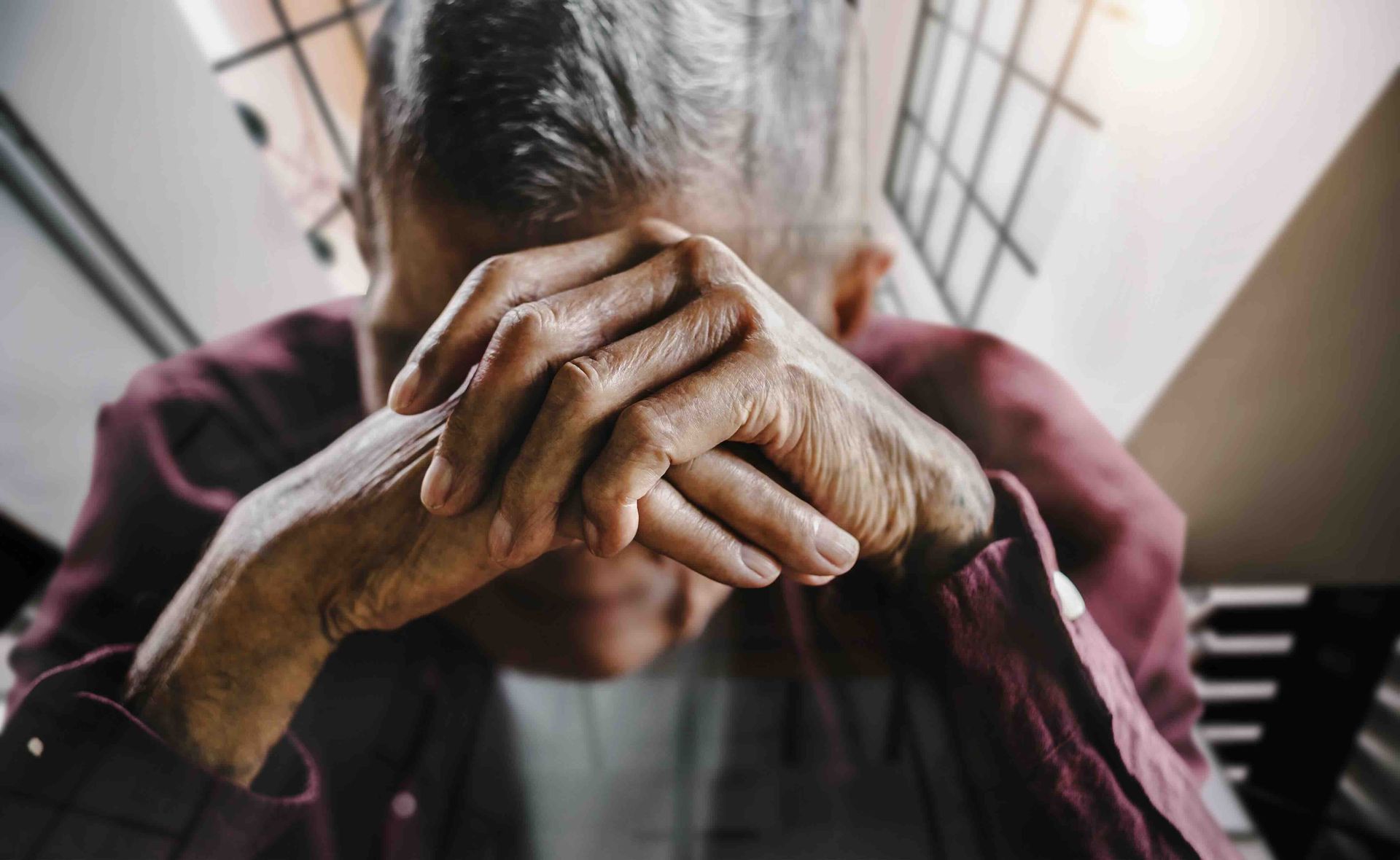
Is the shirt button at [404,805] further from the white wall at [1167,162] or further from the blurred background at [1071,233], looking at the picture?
the white wall at [1167,162]

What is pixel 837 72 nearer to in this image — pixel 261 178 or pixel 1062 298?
pixel 1062 298

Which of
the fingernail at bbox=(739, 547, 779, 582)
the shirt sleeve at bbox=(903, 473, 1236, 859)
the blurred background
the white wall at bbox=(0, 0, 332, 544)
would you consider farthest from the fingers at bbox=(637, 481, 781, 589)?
the white wall at bbox=(0, 0, 332, 544)

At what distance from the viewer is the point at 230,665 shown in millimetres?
406

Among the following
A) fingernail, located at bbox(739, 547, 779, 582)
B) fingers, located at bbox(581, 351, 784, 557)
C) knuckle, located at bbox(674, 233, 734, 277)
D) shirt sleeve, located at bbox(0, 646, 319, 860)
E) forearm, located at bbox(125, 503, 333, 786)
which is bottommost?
shirt sleeve, located at bbox(0, 646, 319, 860)

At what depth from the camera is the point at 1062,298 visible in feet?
1.48

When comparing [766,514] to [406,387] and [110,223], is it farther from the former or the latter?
[110,223]

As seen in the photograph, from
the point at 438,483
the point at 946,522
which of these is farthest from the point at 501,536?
the point at 946,522

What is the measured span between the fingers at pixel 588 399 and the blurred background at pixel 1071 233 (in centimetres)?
19

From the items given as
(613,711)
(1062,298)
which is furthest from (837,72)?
(613,711)

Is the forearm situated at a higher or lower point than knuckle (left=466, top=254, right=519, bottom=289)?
lower

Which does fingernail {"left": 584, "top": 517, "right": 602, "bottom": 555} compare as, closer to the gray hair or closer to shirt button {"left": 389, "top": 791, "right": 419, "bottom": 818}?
the gray hair

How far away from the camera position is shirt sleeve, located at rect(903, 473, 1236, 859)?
367mm

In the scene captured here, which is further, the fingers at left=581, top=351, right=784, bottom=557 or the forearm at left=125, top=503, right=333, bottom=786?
the forearm at left=125, top=503, right=333, bottom=786

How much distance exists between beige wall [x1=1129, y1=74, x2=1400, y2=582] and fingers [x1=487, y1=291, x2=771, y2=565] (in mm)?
323
